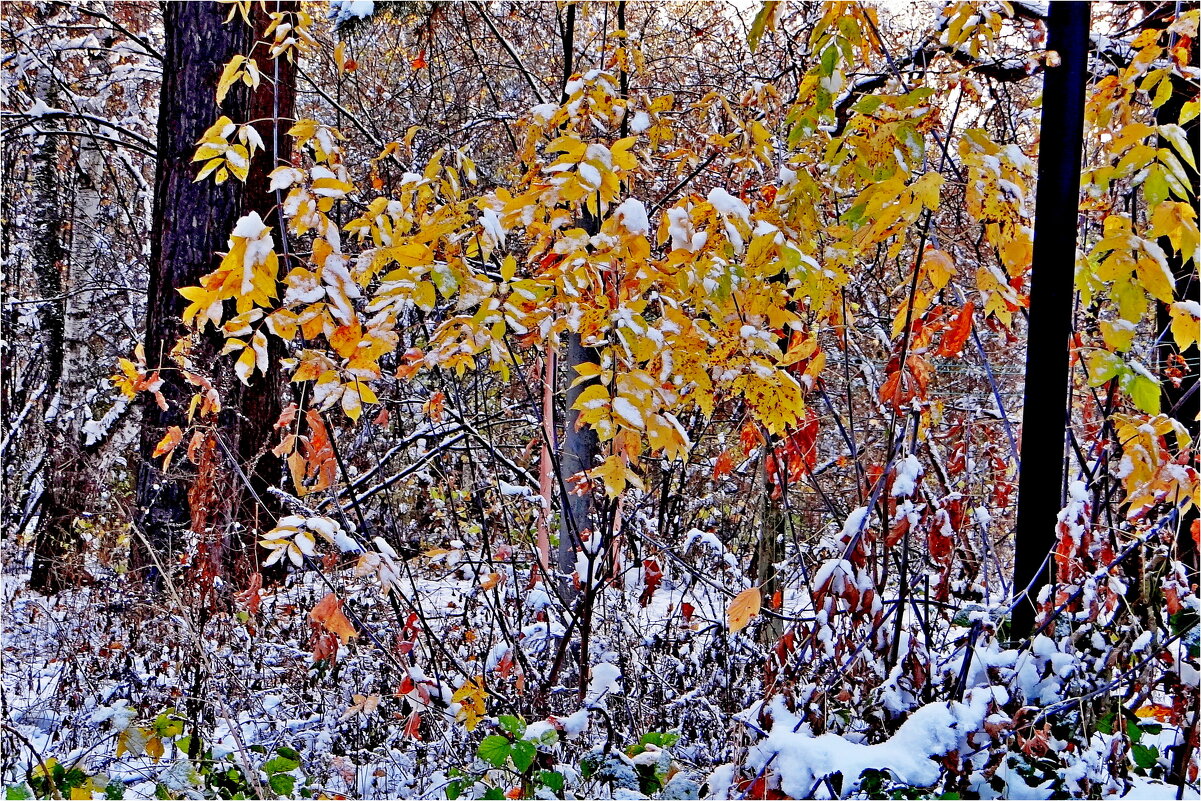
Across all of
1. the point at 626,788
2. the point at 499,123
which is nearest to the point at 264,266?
the point at 626,788

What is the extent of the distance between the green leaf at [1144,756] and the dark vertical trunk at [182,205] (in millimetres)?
4161

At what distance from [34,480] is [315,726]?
4066 millimetres

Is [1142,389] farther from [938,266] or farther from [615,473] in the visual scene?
[615,473]

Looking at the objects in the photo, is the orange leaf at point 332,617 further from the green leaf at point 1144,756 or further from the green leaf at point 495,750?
the green leaf at point 1144,756

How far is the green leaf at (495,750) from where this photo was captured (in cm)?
204

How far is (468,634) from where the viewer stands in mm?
3082

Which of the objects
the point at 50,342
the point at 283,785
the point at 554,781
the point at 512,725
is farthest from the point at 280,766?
the point at 50,342

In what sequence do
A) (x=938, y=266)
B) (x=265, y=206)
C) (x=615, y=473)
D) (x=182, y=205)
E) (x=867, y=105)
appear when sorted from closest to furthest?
(x=867, y=105) → (x=938, y=266) → (x=615, y=473) → (x=182, y=205) → (x=265, y=206)

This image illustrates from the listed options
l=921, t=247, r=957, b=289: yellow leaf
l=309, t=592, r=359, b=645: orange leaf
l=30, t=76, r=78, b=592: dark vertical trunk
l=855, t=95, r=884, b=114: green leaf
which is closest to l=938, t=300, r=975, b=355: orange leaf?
l=921, t=247, r=957, b=289: yellow leaf

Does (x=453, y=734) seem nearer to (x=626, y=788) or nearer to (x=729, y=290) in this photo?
(x=626, y=788)

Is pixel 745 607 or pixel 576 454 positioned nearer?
pixel 745 607

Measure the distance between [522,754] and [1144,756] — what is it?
4.89ft

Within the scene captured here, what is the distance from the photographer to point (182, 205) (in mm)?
4422

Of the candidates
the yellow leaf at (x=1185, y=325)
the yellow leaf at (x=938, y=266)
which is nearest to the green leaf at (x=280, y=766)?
the yellow leaf at (x=938, y=266)
